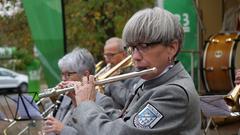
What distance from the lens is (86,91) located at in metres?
2.46

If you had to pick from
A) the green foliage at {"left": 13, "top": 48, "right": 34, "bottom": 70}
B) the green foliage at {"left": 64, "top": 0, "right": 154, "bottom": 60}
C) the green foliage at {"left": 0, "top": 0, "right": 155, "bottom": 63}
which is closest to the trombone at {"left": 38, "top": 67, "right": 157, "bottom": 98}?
the green foliage at {"left": 0, "top": 0, "right": 155, "bottom": 63}

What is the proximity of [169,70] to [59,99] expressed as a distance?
1685 millimetres

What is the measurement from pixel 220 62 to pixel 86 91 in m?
7.09

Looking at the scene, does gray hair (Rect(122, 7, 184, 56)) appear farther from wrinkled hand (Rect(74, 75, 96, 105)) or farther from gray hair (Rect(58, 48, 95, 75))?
gray hair (Rect(58, 48, 95, 75))

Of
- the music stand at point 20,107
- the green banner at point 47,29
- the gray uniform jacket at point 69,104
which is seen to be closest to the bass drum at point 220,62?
the green banner at point 47,29

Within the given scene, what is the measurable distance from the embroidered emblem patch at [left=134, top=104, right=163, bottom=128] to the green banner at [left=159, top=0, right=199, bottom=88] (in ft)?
19.8

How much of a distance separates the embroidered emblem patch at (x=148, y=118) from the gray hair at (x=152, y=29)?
0.29 metres

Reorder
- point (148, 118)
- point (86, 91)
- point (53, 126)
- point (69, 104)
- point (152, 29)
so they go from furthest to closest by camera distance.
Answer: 1. point (69, 104)
2. point (53, 126)
3. point (86, 91)
4. point (152, 29)
5. point (148, 118)

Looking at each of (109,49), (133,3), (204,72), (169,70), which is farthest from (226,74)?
(169,70)

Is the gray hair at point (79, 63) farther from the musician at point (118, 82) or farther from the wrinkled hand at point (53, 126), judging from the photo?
the wrinkled hand at point (53, 126)

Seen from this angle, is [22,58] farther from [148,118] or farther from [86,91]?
[148,118]

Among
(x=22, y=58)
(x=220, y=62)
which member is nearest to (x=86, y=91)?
(x=220, y=62)

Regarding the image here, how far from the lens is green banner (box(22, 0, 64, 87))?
28.0ft

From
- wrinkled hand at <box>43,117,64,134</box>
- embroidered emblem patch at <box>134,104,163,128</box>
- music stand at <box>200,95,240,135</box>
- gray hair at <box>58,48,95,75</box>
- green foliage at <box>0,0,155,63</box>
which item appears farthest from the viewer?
green foliage at <box>0,0,155,63</box>
